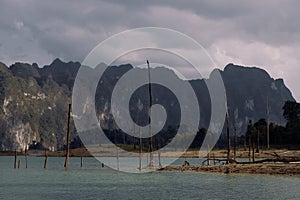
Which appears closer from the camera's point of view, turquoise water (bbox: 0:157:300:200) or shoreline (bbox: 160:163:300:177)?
turquoise water (bbox: 0:157:300:200)

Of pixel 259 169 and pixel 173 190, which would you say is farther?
pixel 259 169

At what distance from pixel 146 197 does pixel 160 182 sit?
11.4 meters

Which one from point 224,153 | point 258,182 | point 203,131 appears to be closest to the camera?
point 258,182

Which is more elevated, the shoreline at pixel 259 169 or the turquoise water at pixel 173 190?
the shoreline at pixel 259 169

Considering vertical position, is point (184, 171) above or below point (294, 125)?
below

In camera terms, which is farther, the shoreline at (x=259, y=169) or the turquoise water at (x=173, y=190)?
the shoreline at (x=259, y=169)

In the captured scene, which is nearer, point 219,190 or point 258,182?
point 219,190

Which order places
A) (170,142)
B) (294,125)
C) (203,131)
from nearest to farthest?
(294,125)
(203,131)
(170,142)

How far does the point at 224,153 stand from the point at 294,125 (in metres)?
28.8

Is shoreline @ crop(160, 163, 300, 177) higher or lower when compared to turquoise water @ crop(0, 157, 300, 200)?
higher

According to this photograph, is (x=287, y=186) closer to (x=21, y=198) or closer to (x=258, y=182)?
(x=258, y=182)

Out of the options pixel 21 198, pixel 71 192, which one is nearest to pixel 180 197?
pixel 71 192

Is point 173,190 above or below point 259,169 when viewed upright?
below

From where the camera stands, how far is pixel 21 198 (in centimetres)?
3162
